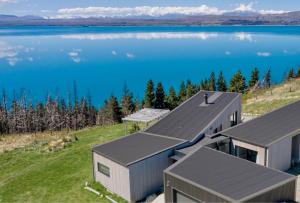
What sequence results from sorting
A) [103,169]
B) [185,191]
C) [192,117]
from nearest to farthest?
[185,191]
[103,169]
[192,117]

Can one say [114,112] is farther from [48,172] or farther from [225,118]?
[225,118]

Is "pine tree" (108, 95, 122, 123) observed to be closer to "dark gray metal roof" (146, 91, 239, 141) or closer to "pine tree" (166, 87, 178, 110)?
"pine tree" (166, 87, 178, 110)

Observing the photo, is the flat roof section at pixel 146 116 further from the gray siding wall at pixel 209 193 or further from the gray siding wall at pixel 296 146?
the gray siding wall at pixel 296 146

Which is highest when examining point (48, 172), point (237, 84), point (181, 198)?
point (181, 198)

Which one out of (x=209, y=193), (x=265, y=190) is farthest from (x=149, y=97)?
(x=265, y=190)

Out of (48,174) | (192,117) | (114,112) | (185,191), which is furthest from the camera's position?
(114,112)

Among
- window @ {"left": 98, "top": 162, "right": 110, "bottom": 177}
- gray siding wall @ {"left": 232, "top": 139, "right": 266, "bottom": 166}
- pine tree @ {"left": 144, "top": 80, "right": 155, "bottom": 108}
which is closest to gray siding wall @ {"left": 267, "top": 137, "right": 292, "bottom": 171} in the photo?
gray siding wall @ {"left": 232, "top": 139, "right": 266, "bottom": 166}
